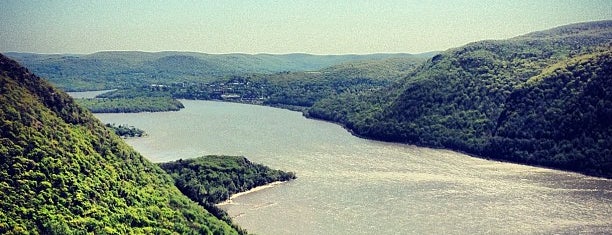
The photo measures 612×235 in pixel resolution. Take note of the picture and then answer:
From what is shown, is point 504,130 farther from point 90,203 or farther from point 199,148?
point 90,203

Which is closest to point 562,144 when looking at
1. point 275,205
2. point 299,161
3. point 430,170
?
point 430,170

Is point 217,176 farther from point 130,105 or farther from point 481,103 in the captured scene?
point 130,105

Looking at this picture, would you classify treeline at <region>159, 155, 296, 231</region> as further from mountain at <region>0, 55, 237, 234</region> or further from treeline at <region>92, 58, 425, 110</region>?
treeline at <region>92, 58, 425, 110</region>

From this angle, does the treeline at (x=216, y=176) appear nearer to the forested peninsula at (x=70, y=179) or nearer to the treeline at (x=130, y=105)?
the forested peninsula at (x=70, y=179)

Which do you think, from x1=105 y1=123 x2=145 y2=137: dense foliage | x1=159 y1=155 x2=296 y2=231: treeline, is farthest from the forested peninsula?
x1=105 y1=123 x2=145 y2=137: dense foliage

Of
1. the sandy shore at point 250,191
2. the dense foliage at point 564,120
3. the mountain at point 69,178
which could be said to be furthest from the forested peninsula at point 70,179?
the dense foliage at point 564,120
